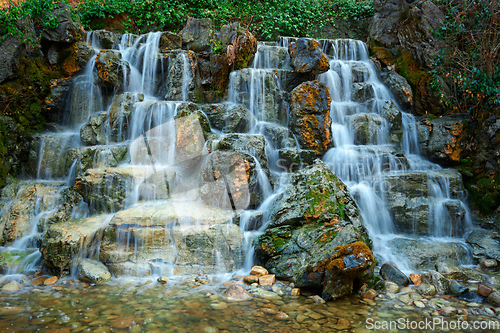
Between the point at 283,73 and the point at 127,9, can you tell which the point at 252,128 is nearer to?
the point at 283,73

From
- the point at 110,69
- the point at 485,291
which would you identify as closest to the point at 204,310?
the point at 485,291

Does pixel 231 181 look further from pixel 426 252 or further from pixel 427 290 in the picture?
pixel 426 252

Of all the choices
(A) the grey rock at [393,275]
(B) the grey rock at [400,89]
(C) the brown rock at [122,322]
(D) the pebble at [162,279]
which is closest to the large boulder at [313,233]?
(A) the grey rock at [393,275]

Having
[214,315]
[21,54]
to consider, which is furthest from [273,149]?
[21,54]

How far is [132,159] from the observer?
7023 mm

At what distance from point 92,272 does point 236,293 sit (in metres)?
2.29

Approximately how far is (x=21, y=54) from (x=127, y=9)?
205 inches

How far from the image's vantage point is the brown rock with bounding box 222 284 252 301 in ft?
13.0

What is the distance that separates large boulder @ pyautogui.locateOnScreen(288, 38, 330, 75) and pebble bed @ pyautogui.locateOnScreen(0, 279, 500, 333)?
683 centimetres

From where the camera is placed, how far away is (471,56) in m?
8.45

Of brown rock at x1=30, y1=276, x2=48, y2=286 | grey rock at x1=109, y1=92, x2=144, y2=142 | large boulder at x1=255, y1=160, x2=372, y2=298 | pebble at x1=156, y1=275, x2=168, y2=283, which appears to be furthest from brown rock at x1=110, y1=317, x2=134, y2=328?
grey rock at x1=109, y1=92, x2=144, y2=142

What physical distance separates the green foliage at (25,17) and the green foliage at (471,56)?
11.9 m

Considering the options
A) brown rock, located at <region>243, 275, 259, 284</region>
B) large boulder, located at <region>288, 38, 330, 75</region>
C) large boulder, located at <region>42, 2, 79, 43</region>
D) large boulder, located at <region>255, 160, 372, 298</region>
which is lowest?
brown rock, located at <region>243, 275, 259, 284</region>

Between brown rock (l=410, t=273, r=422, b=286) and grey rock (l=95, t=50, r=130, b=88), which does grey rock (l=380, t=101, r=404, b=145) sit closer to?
brown rock (l=410, t=273, r=422, b=286)
